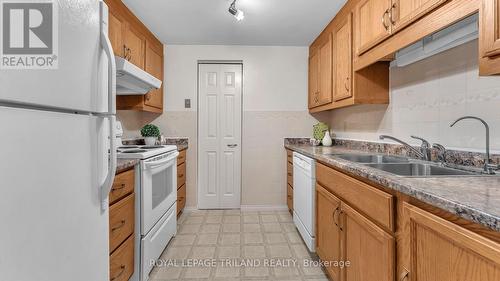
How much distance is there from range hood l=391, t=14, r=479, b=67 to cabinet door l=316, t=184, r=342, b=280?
1028 mm

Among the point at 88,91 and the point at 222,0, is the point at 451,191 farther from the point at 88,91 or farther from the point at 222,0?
the point at 222,0

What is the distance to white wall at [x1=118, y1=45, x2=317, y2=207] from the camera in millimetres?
3475

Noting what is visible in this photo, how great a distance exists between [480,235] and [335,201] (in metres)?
1.00

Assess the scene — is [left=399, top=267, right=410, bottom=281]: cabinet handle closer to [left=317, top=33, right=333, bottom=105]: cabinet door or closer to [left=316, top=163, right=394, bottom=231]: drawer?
[left=316, top=163, right=394, bottom=231]: drawer

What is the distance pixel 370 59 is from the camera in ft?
6.05

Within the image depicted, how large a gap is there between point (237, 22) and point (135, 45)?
110 cm

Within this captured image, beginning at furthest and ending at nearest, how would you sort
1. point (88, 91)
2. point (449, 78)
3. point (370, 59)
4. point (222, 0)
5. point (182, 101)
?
point (182, 101) < point (222, 0) < point (370, 59) < point (449, 78) < point (88, 91)

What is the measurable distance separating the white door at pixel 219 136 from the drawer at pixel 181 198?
0.76 feet

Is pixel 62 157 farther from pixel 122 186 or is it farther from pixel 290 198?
pixel 290 198

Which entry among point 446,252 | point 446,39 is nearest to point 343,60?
point 446,39

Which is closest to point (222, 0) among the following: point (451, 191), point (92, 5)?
point (92, 5)

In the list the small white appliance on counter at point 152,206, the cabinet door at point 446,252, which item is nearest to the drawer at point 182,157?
the small white appliance on counter at point 152,206

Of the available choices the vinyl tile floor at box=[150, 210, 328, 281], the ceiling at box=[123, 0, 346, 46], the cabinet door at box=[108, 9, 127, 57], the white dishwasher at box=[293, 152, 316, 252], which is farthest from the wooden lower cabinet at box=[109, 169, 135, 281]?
Answer: the ceiling at box=[123, 0, 346, 46]

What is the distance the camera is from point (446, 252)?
72cm
